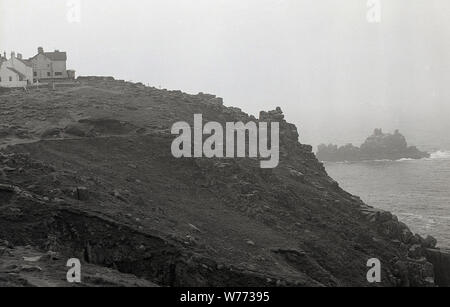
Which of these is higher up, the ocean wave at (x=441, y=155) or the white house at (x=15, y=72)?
the white house at (x=15, y=72)

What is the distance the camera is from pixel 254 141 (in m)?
35.6

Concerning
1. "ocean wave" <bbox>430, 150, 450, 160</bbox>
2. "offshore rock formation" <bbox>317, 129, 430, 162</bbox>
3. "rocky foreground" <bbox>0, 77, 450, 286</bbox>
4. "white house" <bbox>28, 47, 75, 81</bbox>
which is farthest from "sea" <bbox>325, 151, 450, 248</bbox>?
"white house" <bbox>28, 47, 75, 81</bbox>

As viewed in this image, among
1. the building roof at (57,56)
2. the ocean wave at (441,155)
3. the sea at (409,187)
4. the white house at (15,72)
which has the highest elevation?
the building roof at (57,56)

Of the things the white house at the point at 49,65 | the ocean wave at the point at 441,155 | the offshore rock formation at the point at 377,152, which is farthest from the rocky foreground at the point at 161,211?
the ocean wave at the point at 441,155

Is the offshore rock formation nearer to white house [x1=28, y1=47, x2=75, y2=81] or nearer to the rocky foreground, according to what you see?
white house [x1=28, y1=47, x2=75, y2=81]

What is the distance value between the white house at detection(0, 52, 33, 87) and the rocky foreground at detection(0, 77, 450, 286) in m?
11.8

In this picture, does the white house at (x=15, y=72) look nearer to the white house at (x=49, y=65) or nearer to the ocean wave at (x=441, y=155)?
the white house at (x=49, y=65)

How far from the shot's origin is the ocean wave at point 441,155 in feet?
368

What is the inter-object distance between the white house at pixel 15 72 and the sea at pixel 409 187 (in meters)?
41.8

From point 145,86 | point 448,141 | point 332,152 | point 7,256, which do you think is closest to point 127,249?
point 7,256

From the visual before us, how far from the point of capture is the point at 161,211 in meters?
23.5

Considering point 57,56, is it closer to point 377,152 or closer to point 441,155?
point 377,152

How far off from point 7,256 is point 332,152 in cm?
10853

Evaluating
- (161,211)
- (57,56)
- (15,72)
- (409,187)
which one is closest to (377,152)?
(409,187)
